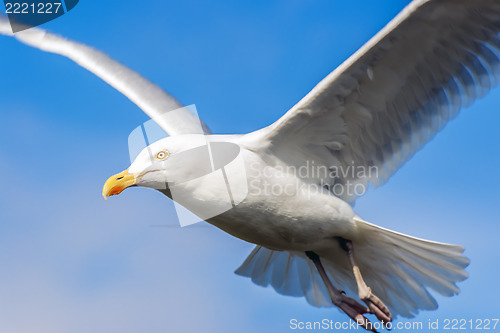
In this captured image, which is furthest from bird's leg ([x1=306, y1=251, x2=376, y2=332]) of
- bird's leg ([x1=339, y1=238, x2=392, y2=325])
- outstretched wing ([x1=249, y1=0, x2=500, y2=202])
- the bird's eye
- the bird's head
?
the bird's eye

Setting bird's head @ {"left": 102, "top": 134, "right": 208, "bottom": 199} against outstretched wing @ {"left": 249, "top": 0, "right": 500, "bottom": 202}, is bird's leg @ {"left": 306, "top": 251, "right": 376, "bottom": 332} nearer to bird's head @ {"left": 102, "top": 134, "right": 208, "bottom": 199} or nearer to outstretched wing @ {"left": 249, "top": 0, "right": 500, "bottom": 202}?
outstretched wing @ {"left": 249, "top": 0, "right": 500, "bottom": 202}

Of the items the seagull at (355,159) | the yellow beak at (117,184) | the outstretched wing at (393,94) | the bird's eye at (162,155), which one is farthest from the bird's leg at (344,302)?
the yellow beak at (117,184)

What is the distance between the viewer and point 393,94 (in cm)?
580

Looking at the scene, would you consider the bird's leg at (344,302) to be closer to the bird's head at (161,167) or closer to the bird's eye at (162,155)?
the bird's head at (161,167)

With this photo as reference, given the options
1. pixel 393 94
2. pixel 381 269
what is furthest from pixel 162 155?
pixel 381 269

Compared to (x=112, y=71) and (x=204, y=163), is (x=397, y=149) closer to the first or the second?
(x=204, y=163)

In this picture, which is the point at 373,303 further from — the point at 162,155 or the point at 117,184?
the point at 117,184

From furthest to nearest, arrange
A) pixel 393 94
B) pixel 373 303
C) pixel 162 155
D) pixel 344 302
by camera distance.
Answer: pixel 344 302 → pixel 373 303 → pixel 393 94 → pixel 162 155

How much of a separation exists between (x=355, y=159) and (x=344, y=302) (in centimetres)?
121

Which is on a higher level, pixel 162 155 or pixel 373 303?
pixel 162 155

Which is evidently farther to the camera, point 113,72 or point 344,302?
point 113,72

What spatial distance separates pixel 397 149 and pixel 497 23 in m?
1.26

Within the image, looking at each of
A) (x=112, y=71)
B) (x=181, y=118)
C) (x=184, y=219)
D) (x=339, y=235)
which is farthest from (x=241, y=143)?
(x=112, y=71)

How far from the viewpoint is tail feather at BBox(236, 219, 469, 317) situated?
20.1ft
